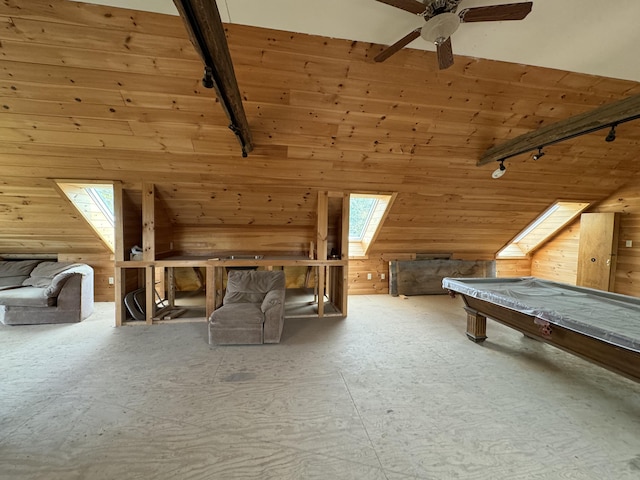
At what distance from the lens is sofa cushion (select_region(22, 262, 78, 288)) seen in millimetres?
3704

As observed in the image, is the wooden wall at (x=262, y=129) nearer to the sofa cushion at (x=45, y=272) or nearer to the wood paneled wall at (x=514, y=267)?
the sofa cushion at (x=45, y=272)

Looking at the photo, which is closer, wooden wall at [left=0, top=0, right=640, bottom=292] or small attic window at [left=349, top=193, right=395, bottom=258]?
wooden wall at [left=0, top=0, right=640, bottom=292]

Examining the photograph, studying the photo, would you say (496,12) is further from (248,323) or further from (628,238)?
(628,238)

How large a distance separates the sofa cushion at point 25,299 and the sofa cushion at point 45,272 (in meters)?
0.33

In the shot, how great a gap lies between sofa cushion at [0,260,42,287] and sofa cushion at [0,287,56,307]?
488mm

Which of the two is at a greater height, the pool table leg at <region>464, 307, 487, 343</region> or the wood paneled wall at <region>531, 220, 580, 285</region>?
the wood paneled wall at <region>531, 220, 580, 285</region>

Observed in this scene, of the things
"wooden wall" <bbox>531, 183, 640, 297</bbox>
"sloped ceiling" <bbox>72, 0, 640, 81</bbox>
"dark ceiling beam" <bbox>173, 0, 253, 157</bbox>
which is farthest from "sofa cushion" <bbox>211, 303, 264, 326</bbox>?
"wooden wall" <bbox>531, 183, 640, 297</bbox>

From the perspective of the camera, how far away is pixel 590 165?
368 centimetres

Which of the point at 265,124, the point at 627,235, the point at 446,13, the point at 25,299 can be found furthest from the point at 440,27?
the point at 627,235

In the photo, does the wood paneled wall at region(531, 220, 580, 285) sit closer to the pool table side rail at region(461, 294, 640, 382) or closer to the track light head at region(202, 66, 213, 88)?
the pool table side rail at region(461, 294, 640, 382)

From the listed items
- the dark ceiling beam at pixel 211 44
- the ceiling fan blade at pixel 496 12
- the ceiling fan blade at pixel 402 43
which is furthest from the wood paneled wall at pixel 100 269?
the ceiling fan blade at pixel 496 12

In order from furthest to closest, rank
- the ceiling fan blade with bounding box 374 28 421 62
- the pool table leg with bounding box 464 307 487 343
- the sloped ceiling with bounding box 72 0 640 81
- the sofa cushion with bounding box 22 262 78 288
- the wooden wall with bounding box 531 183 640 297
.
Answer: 1. the wooden wall with bounding box 531 183 640 297
2. the sofa cushion with bounding box 22 262 78 288
3. the pool table leg with bounding box 464 307 487 343
4. the sloped ceiling with bounding box 72 0 640 81
5. the ceiling fan blade with bounding box 374 28 421 62

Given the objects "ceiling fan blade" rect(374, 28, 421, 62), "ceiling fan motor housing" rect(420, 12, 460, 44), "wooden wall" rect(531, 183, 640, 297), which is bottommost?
"wooden wall" rect(531, 183, 640, 297)

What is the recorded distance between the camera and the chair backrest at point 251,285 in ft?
10.9
